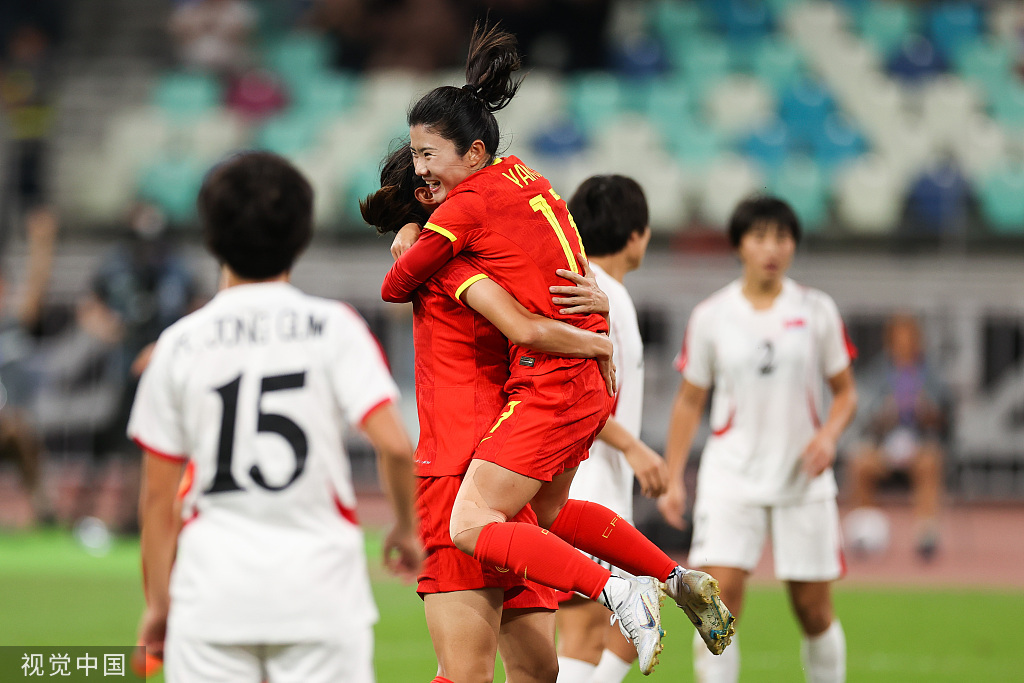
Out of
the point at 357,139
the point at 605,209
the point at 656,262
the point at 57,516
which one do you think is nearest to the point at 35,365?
the point at 57,516

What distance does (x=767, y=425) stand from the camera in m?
5.68

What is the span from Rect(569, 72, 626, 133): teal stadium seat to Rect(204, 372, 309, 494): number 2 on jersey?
14.6 m

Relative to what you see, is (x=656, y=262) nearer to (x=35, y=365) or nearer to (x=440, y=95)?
(x=35, y=365)

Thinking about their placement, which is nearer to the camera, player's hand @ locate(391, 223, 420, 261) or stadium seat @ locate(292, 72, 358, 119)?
player's hand @ locate(391, 223, 420, 261)

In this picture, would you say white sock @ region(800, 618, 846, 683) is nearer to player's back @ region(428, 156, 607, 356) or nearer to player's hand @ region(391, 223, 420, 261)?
player's back @ region(428, 156, 607, 356)

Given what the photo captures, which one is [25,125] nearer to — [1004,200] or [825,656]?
[1004,200]

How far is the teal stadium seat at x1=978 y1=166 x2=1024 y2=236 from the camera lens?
15.8 meters

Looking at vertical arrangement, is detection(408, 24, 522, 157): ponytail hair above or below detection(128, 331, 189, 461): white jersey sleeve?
above

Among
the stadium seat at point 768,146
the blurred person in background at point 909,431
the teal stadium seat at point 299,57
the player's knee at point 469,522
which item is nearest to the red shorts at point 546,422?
the player's knee at point 469,522

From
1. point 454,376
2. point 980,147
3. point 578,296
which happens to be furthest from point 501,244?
point 980,147

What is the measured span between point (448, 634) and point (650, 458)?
1.24m

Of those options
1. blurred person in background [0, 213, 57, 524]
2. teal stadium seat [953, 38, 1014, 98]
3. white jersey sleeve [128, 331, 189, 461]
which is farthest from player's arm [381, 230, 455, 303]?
teal stadium seat [953, 38, 1014, 98]

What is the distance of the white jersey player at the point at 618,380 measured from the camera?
4.84 meters

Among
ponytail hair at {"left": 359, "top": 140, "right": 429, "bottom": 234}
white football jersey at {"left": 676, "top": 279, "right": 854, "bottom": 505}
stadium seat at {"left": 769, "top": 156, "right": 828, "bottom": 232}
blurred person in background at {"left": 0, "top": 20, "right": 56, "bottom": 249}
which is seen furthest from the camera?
blurred person in background at {"left": 0, "top": 20, "right": 56, "bottom": 249}
